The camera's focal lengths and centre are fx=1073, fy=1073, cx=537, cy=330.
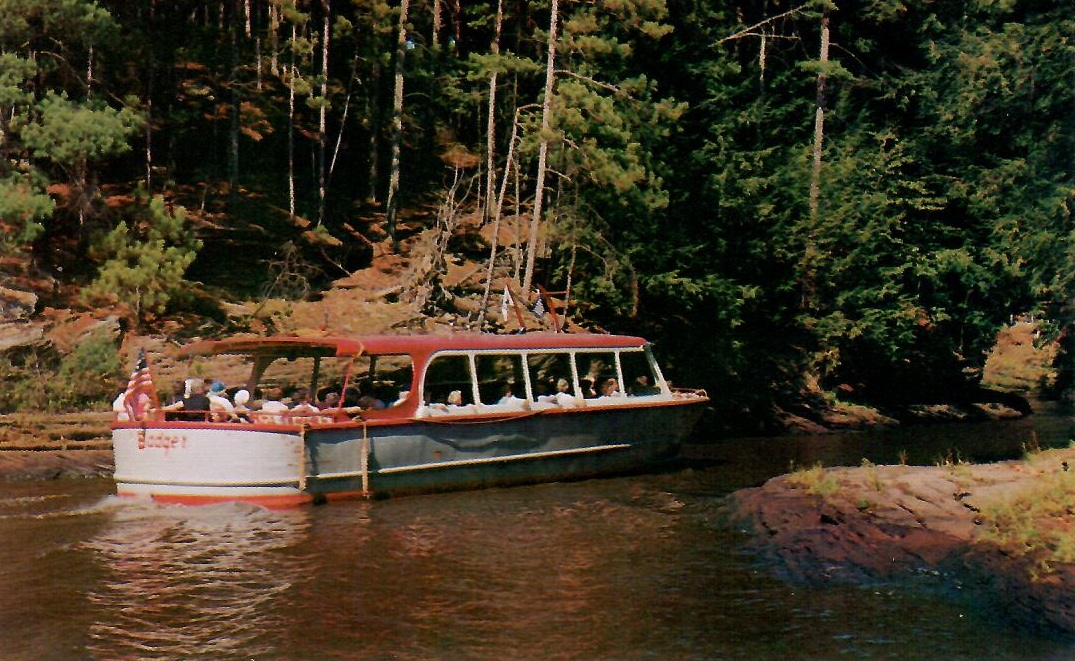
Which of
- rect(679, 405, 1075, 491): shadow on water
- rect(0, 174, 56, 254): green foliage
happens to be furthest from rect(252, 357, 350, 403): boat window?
rect(679, 405, 1075, 491): shadow on water

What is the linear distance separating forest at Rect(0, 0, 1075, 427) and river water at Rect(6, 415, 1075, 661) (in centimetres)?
1140

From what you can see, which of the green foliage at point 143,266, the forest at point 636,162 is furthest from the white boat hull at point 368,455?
the forest at point 636,162

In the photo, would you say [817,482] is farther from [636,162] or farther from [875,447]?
[636,162]

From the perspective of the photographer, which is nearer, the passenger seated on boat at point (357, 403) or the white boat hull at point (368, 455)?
the white boat hull at point (368, 455)

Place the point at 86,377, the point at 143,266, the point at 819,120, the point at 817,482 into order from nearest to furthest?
the point at 817,482
the point at 86,377
the point at 143,266
the point at 819,120

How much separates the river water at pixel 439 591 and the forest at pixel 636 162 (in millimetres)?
11399

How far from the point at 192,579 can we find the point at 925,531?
9021 mm

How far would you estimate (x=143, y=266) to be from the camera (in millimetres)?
25375

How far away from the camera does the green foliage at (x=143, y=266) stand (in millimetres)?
24906

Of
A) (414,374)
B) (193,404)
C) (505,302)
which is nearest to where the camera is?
(193,404)

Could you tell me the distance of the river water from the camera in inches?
411

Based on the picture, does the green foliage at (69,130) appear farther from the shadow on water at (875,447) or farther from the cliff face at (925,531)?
the cliff face at (925,531)

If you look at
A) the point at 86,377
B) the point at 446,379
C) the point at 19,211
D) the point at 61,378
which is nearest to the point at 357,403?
the point at 446,379

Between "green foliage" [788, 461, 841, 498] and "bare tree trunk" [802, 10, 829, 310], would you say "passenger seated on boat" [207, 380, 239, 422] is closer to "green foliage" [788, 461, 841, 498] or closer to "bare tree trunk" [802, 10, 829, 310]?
"green foliage" [788, 461, 841, 498]
